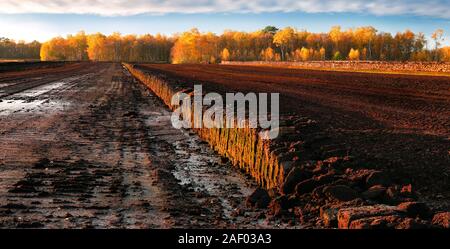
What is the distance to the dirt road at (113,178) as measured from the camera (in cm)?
670

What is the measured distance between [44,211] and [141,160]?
386cm

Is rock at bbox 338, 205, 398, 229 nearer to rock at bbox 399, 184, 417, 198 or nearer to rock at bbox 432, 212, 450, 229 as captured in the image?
rock at bbox 432, 212, 450, 229

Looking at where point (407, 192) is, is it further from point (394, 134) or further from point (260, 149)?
point (394, 134)

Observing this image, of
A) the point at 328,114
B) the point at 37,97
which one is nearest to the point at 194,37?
the point at 37,97

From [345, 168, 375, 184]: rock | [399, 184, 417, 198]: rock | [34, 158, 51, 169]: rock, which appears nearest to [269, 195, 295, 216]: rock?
[345, 168, 375, 184]: rock

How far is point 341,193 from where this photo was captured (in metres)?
6.71

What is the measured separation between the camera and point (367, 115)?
15195mm

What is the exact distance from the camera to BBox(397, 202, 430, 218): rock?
585cm

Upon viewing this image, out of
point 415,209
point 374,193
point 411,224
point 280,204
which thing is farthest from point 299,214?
point 411,224

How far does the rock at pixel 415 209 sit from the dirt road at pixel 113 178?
1.59 metres

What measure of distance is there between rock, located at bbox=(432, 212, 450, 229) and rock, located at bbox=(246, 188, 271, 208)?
2384mm

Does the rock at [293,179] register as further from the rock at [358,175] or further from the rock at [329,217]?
the rock at [329,217]

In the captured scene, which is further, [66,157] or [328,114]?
[328,114]
